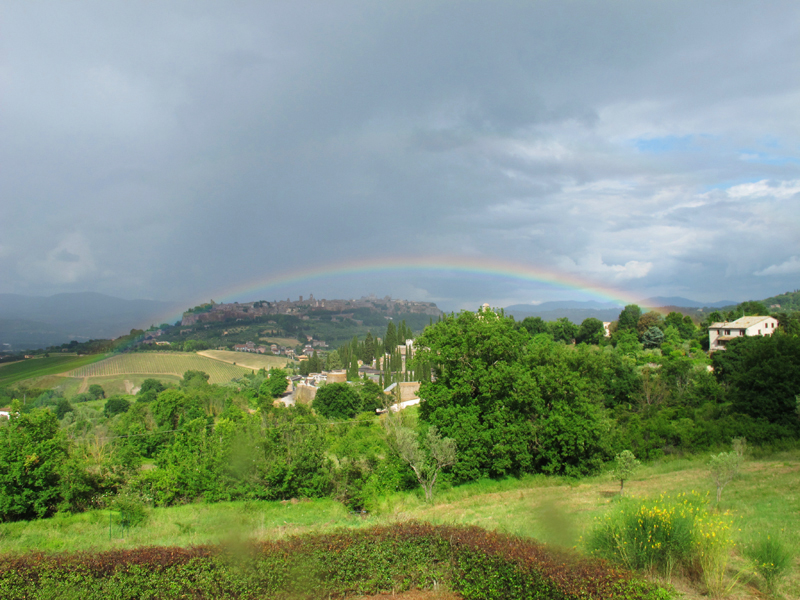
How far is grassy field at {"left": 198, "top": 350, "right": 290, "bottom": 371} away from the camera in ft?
393

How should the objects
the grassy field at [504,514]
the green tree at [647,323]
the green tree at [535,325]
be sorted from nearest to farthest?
the grassy field at [504,514] → the green tree at [647,323] → the green tree at [535,325]

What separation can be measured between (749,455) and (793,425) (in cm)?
774

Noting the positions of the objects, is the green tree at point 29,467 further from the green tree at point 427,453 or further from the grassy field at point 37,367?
the grassy field at point 37,367

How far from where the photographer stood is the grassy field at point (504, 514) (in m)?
8.03

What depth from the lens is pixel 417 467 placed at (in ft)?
57.6

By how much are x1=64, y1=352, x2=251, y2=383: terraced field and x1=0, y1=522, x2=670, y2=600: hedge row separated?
311 feet

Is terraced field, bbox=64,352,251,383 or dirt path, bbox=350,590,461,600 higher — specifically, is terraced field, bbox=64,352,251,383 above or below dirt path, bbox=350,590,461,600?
below

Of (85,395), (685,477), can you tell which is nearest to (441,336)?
(685,477)

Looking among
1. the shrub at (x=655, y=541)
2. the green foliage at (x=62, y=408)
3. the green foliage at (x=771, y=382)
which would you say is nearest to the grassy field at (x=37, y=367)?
the green foliage at (x=62, y=408)

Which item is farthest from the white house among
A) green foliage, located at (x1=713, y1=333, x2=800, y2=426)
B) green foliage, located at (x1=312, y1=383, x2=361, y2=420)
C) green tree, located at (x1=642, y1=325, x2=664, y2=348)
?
green foliage, located at (x1=312, y1=383, x2=361, y2=420)

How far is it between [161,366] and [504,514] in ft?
354

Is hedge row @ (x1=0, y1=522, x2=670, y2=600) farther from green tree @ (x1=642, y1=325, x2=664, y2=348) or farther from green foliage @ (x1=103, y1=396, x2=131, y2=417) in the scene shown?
green tree @ (x1=642, y1=325, x2=664, y2=348)

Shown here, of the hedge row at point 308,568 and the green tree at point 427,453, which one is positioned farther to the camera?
the green tree at point 427,453

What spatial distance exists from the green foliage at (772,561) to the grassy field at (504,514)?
166 mm
